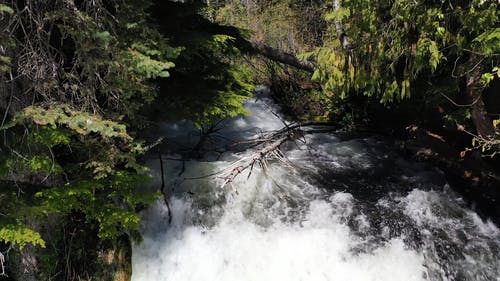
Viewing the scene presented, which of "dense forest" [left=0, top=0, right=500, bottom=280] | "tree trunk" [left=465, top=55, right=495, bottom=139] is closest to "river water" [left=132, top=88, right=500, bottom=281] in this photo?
"dense forest" [left=0, top=0, right=500, bottom=280]

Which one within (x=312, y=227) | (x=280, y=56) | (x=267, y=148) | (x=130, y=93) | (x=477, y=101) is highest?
(x=130, y=93)

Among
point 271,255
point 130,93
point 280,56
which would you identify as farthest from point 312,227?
point 280,56

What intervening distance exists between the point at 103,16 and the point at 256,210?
2.99 m

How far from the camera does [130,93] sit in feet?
13.2

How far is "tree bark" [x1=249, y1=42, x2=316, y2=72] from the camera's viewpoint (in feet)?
21.9

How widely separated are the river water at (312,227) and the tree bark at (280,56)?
1.89 metres

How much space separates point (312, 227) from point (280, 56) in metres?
3.42

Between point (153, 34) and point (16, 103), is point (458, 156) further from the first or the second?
point (16, 103)

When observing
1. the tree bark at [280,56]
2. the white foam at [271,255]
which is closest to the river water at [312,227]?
the white foam at [271,255]

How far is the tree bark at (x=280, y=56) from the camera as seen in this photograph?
21.9 ft

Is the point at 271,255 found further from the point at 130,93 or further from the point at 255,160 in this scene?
the point at 130,93

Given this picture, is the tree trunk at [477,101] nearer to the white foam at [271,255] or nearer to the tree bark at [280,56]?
the white foam at [271,255]

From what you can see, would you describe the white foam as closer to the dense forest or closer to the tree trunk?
the dense forest

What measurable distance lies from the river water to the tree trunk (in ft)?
4.00
